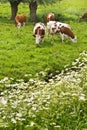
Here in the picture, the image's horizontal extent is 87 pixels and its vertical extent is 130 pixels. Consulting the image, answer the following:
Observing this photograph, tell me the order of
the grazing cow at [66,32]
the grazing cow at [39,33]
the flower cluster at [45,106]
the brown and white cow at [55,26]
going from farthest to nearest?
the brown and white cow at [55,26], the grazing cow at [66,32], the grazing cow at [39,33], the flower cluster at [45,106]

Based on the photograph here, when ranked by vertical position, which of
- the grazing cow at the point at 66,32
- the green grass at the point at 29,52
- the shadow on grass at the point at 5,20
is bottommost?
the green grass at the point at 29,52

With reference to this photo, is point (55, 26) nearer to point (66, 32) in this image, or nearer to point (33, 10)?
point (66, 32)

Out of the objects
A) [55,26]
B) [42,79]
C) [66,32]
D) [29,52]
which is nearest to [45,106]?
[42,79]

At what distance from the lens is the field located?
40.0ft

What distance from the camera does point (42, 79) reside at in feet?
60.6

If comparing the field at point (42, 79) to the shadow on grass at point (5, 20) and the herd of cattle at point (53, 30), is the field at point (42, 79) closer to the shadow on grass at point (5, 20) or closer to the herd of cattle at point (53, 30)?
the shadow on grass at point (5, 20)

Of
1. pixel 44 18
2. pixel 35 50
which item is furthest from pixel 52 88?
pixel 44 18

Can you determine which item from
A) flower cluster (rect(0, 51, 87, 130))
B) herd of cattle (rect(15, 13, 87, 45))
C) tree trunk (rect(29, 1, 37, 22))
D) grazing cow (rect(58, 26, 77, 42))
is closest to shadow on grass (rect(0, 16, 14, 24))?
tree trunk (rect(29, 1, 37, 22))

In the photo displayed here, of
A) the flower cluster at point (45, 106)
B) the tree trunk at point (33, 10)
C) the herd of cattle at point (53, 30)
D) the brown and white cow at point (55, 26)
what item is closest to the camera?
the flower cluster at point (45, 106)

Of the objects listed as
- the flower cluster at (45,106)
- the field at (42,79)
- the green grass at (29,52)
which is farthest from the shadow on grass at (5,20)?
the flower cluster at (45,106)

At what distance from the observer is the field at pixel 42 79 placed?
12.2 m

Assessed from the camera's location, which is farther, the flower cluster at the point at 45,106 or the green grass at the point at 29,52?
the green grass at the point at 29,52

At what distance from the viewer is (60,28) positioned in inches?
1072

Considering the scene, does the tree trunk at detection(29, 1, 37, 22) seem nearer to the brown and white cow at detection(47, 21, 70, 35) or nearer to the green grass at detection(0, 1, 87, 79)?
the green grass at detection(0, 1, 87, 79)
